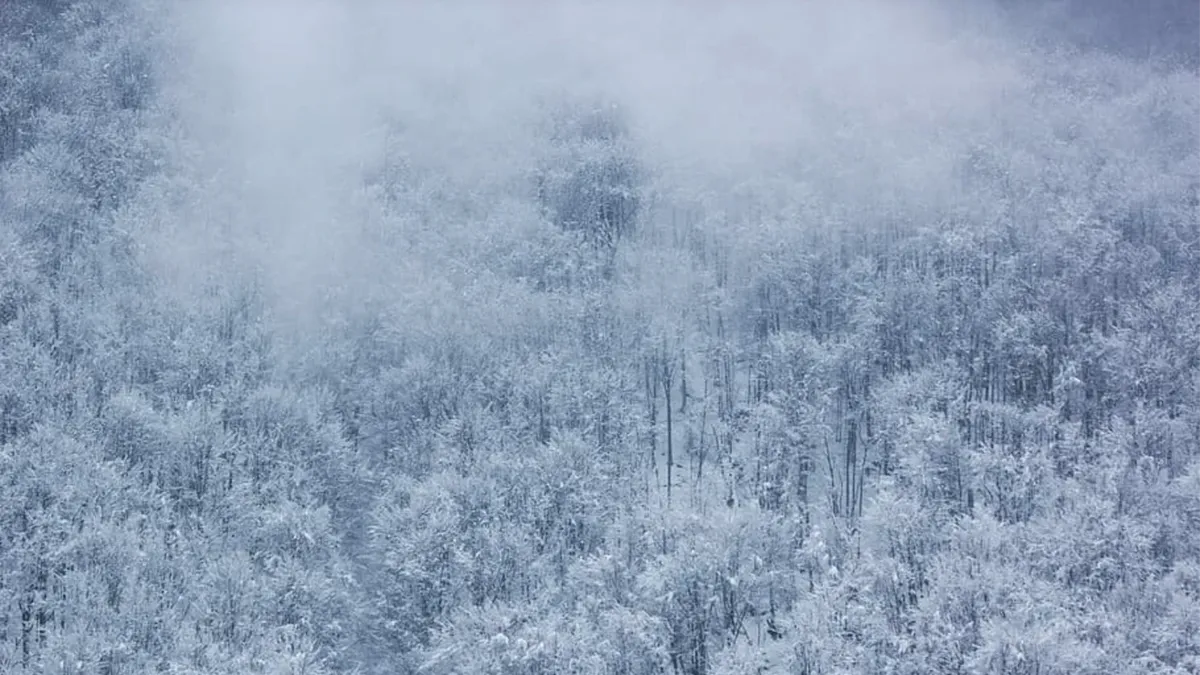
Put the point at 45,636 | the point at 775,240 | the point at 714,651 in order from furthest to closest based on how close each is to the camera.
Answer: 1. the point at 775,240
2. the point at 714,651
3. the point at 45,636

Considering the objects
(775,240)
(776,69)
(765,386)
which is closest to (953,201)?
(775,240)

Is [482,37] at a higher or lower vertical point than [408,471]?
higher

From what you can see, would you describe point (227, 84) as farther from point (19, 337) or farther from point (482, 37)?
point (19, 337)

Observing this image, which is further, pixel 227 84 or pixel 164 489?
pixel 227 84

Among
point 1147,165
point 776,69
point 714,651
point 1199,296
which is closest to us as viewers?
point 714,651

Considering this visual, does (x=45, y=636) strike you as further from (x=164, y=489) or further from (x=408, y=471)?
(x=408, y=471)

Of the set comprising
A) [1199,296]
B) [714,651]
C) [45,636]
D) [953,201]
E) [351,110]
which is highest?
[351,110]

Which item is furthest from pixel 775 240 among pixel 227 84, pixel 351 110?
pixel 227 84
